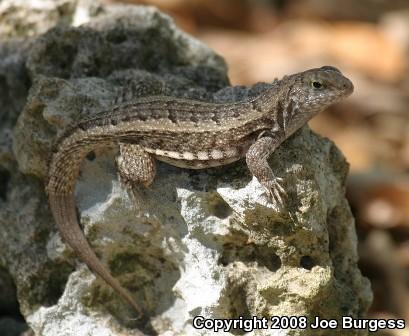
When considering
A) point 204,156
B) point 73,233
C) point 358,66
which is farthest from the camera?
point 358,66

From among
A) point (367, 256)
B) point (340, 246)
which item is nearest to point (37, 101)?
point (340, 246)

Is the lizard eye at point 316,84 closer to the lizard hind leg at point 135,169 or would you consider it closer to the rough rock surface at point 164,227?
the rough rock surface at point 164,227

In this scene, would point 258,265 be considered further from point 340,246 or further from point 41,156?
point 41,156

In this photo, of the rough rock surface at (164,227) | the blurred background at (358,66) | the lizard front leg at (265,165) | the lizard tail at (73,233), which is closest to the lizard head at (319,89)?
the rough rock surface at (164,227)

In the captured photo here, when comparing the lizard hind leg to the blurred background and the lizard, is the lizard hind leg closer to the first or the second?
the lizard
